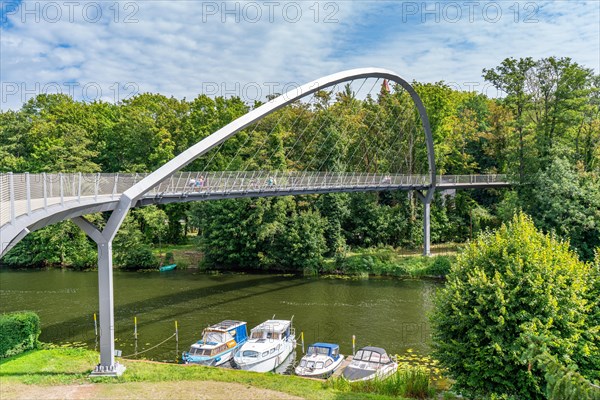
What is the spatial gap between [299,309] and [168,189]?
404 inches

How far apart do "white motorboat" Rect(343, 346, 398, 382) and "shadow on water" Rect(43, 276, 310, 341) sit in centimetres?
1195

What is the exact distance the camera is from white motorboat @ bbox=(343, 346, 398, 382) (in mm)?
14711

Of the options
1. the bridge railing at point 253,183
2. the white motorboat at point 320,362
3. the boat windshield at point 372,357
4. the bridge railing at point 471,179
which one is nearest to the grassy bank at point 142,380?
the white motorboat at point 320,362

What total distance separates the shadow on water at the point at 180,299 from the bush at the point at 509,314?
16.3 meters

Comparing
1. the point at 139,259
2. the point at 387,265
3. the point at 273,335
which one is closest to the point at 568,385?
the point at 273,335

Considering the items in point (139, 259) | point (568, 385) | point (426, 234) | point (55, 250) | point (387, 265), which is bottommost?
point (387, 265)

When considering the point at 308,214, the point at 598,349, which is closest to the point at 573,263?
the point at 598,349

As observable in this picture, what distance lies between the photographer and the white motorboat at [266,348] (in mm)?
16406

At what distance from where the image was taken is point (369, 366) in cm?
1525

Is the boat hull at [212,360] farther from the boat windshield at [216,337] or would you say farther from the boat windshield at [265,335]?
the boat windshield at [265,335]

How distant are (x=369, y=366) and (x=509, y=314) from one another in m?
5.65

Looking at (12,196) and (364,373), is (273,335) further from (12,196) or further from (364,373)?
(12,196)

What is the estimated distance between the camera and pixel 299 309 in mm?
25328

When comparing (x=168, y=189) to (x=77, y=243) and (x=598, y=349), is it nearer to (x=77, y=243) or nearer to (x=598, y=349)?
(x=598, y=349)
